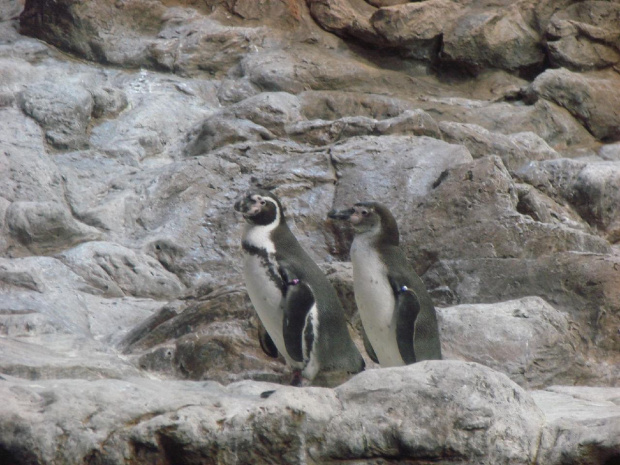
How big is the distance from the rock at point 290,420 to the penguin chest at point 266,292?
4.35 ft

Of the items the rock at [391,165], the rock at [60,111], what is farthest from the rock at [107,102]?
the rock at [391,165]

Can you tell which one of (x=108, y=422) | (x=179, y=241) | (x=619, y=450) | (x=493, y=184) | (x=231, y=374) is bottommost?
(x=179, y=241)

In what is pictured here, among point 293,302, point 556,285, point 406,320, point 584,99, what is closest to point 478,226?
point 556,285

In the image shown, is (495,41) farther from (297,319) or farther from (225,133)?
(297,319)

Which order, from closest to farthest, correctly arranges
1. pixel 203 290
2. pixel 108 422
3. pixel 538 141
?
A: pixel 108 422
pixel 203 290
pixel 538 141

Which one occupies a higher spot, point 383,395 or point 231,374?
point 383,395

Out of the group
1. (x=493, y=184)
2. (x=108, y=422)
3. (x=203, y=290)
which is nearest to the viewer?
(x=108, y=422)

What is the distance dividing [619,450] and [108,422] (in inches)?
65.1

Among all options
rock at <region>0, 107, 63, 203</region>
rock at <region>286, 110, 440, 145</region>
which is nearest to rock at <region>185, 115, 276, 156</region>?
rock at <region>286, 110, 440, 145</region>

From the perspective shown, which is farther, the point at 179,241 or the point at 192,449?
the point at 179,241

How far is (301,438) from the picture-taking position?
311 centimetres

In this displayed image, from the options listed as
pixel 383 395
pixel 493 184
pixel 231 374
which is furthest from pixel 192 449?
pixel 493 184

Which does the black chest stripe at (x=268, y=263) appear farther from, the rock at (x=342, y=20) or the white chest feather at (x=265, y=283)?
the rock at (x=342, y=20)

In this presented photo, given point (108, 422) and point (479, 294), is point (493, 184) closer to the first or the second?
point (479, 294)
